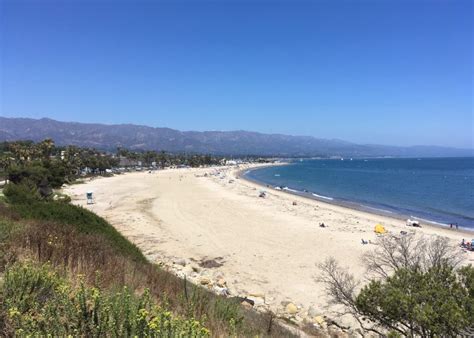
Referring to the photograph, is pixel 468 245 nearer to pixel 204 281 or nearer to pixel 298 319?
pixel 298 319

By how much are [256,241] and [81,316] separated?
17903mm

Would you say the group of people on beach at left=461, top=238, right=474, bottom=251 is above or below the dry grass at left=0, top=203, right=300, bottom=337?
below

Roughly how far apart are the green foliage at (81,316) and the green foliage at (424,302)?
3.80 m

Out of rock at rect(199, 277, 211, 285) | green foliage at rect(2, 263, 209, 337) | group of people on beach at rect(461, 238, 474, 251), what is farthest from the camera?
→ group of people on beach at rect(461, 238, 474, 251)

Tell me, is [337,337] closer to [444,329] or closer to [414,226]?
[444,329]

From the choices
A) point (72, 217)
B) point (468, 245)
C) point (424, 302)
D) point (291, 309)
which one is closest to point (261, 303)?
point (291, 309)

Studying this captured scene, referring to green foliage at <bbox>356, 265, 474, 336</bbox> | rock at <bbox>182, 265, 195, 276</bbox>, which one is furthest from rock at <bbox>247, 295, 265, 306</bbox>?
green foliage at <bbox>356, 265, 474, 336</bbox>

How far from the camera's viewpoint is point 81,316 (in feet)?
10.6

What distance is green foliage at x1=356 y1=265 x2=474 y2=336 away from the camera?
4922 millimetres

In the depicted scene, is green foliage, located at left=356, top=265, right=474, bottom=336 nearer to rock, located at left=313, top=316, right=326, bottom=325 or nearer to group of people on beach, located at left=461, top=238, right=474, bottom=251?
rock, located at left=313, top=316, right=326, bottom=325

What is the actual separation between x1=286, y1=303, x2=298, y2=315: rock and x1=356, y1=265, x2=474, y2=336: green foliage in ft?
14.9

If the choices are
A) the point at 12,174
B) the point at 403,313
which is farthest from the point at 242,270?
the point at 12,174

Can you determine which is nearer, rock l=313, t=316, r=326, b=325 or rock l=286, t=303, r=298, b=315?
rock l=313, t=316, r=326, b=325

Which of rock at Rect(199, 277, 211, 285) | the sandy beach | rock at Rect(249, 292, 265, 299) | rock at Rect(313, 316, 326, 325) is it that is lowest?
the sandy beach
